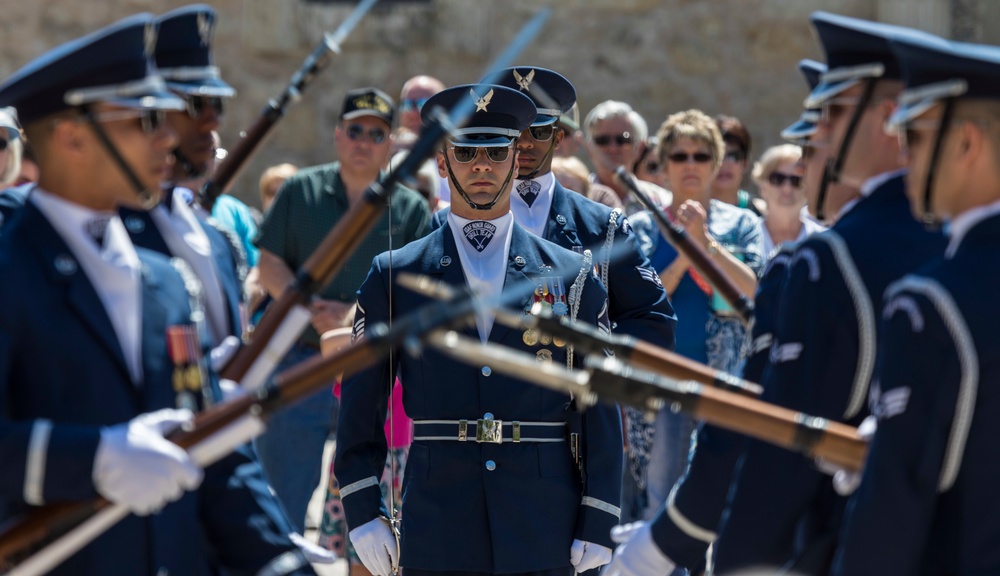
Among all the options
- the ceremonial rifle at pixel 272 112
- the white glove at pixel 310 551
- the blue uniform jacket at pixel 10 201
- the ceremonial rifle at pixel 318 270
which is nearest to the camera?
the ceremonial rifle at pixel 318 270

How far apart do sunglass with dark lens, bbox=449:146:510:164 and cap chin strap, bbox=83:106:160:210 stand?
5.67 feet

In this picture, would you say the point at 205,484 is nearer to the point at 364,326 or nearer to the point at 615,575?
the point at 615,575

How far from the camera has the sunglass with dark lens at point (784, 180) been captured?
7715mm

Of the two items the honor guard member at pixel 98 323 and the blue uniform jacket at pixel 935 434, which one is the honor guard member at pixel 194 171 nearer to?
the honor guard member at pixel 98 323

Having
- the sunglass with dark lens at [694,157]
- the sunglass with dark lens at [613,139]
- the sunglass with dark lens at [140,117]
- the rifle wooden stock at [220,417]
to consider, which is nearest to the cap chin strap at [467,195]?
the sunglass with dark lens at [140,117]

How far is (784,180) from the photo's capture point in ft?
25.4

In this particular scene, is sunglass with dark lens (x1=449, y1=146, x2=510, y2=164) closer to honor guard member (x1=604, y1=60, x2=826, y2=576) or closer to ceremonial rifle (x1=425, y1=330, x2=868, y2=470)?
honor guard member (x1=604, y1=60, x2=826, y2=576)

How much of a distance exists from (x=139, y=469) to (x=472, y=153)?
217cm

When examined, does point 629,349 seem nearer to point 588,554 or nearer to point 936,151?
point 936,151

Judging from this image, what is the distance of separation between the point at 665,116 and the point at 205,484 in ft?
25.8

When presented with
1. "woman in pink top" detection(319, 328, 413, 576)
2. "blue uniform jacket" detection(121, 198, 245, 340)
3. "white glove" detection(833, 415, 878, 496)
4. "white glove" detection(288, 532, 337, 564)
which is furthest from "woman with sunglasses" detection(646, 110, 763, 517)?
"white glove" detection(833, 415, 878, 496)

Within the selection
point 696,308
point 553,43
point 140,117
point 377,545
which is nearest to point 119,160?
point 140,117

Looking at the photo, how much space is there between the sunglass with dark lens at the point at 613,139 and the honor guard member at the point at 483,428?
3.29 metres

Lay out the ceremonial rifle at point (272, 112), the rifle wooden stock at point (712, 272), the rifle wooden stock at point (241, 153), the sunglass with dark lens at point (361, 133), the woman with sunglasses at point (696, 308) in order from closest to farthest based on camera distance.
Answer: the ceremonial rifle at point (272, 112)
the rifle wooden stock at point (241, 153)
the rifle wooden stock at point (712, 272)
the woman with sunglasses at point (696, 308)
the sunglass with dark lens at point (361, 133)
